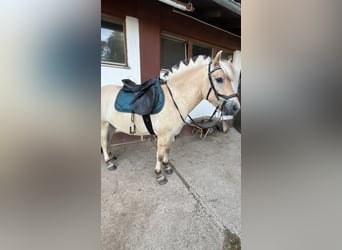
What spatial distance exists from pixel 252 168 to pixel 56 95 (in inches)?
20.5

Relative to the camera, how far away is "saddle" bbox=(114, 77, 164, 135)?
7.19 ft

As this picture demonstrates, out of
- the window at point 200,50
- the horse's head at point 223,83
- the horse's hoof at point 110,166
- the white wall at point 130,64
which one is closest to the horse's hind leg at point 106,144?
the horse's hoof at point 110,166

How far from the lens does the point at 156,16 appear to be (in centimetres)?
346

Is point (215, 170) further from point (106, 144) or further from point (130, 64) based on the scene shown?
point (130, 64)

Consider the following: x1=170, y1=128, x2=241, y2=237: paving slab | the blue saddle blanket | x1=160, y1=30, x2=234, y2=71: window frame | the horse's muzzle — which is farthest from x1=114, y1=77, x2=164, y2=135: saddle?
x1=160, y1=30, x2=234, y2=71: window frame

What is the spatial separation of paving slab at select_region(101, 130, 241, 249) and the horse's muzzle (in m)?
0.77

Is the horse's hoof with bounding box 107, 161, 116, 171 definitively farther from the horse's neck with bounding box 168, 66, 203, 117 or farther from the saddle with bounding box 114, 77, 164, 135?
the horse's neck with bounding box 168, 66, 203, 117

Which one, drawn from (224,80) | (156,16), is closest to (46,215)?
(224,80)

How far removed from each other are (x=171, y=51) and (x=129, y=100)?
6.77 feet

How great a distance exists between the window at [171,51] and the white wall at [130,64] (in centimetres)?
62

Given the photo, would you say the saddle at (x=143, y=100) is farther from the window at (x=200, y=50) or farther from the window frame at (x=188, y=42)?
the window at (x=200, y=50)

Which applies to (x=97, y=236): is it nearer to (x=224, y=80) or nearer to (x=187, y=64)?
(x=224, y=80)

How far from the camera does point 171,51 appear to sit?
157 inches

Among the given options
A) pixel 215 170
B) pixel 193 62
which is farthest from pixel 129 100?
pixel 215 170
